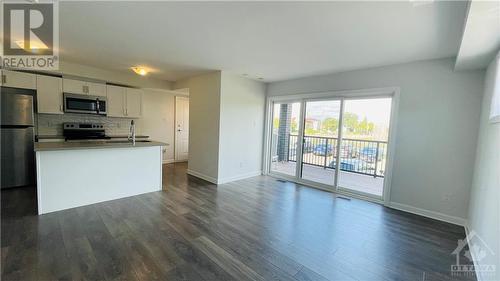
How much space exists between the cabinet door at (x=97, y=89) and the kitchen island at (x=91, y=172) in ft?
6.52

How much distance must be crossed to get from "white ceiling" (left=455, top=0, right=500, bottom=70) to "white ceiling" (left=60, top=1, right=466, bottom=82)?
229 mm

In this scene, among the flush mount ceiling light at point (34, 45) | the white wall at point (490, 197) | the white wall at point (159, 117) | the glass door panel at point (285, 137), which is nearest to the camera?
the white wall at point (490, 197)

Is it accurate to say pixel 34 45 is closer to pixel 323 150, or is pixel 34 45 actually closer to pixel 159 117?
pixel 159 117

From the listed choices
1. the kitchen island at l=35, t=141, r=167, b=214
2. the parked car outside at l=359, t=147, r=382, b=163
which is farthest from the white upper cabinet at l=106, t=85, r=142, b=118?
the parked car outside at l=359, t=147, r=382, b=163

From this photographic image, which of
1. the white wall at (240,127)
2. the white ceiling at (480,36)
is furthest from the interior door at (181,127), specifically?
the white ceiling at (480,36)

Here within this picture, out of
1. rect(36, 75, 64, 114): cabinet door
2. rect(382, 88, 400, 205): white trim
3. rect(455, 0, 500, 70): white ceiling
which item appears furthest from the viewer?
rect(36, 75, 64, 114): cabinet door

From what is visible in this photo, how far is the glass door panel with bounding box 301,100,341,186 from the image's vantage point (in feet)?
15.4

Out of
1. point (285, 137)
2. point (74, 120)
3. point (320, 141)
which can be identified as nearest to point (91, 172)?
point (74, 120)

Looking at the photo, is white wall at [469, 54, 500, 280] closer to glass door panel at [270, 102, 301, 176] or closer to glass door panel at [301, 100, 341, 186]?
glass door panel at [301, 100, 341, 186]

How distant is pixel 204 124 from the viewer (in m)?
5.06

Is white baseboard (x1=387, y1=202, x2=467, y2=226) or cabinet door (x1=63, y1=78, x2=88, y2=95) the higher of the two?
cabinet door (x1=63, y1=78, x2=88, y2=95)

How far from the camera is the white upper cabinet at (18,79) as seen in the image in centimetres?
391

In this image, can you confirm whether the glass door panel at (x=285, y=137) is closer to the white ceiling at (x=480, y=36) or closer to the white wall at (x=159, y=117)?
the white ceiling at (x=480, y=36)

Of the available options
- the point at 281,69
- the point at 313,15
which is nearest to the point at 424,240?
the point at 313,15
